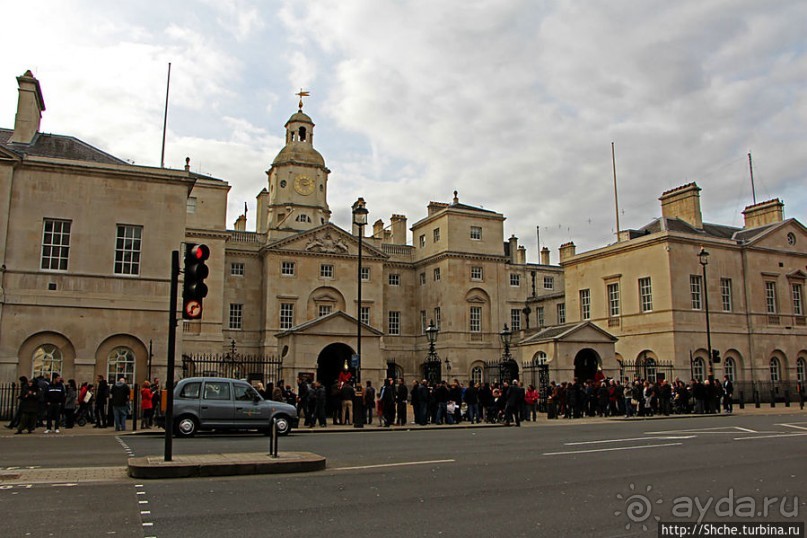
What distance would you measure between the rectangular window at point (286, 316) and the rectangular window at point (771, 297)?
106ft

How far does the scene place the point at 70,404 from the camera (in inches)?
878

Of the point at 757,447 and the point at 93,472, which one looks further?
the point at 757,447

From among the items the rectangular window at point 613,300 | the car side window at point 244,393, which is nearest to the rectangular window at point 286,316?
the rectangular window at point 613,300

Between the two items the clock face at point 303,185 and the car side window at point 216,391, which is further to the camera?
the clock face at point 303,185

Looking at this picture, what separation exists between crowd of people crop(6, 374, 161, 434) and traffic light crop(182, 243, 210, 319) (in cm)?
1139

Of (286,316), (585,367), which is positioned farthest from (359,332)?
(286,316)

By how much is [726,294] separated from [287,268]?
30.4 meters

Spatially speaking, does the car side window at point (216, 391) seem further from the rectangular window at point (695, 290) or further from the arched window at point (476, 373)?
the arched window at point (476, 373)

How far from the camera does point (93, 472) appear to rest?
37.9ft

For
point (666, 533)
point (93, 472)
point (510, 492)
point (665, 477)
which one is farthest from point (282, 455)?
point (666, 533)

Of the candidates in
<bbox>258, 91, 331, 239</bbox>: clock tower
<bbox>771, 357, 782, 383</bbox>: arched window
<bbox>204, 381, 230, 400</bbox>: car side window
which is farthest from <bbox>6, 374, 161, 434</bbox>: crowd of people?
<bbox>258, 91, 331, 239</bbox>: clock tower

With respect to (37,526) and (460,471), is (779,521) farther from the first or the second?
(37,526)

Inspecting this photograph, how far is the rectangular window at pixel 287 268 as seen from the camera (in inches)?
2034

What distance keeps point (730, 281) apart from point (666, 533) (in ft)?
128
